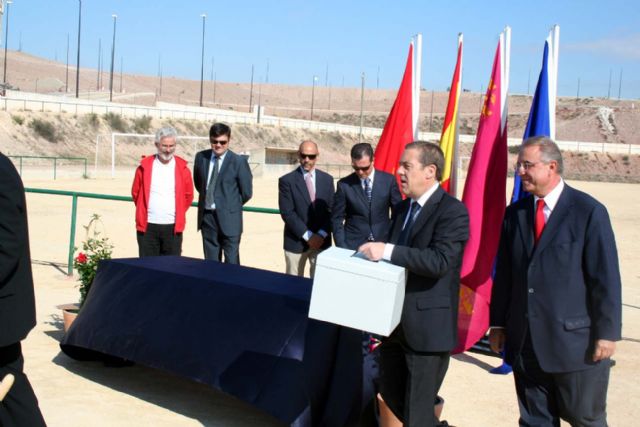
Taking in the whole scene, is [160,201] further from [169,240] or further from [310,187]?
[310,187]

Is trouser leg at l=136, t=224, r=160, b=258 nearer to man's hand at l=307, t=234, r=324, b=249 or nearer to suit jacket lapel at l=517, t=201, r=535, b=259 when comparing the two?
man's hand at l=307, t=234, r=324, b=249

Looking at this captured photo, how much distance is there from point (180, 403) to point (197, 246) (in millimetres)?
8561

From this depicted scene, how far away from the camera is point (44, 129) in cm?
4953

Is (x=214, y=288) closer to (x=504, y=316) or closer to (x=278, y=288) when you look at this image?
(x=278, y=288)

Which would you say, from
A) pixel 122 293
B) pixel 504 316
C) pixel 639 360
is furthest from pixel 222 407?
pixel 639 360

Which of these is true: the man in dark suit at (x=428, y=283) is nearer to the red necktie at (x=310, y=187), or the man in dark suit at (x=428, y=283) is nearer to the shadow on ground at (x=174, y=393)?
the shadow on ground at (x=174, y=393)

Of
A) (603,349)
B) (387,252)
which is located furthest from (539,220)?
(387,252)

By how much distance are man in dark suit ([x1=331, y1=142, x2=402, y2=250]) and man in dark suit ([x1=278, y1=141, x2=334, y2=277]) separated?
0.59 metres

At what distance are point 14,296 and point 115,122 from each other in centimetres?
5647

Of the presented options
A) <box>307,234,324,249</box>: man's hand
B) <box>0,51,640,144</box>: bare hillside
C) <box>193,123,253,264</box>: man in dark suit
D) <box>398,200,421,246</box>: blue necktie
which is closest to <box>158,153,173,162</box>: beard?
<box>193,123,253,264</box>: man in dark suit

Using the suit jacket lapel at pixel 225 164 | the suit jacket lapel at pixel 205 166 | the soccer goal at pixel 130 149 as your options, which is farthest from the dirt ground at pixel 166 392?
the soccer goal at pixel 130 149

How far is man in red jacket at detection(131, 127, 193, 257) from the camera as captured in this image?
705 cm

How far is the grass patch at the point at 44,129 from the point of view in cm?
4903

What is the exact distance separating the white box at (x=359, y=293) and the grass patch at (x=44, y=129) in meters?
49.3
